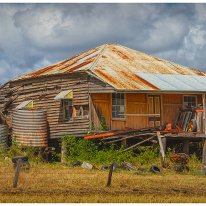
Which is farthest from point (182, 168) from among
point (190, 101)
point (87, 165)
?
point (190, 101)

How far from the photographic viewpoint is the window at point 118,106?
1243 inches

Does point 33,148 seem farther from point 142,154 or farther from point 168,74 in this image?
point 168,74

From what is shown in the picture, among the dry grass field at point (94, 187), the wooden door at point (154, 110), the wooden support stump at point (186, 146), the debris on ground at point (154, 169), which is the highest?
the wooden door at point (154, 110)

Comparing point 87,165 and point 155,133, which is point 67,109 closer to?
point 155,133

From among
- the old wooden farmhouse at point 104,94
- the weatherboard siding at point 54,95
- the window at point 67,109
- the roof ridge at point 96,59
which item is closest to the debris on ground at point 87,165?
the old wooden farmhouse at point 104,94

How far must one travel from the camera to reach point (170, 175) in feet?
84.4

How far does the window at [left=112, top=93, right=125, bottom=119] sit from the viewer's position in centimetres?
3158

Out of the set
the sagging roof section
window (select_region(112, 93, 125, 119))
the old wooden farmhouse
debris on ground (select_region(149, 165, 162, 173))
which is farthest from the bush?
the sagging roof section

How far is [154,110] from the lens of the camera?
3278 cm

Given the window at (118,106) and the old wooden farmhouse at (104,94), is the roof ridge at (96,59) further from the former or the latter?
the window at (118,106)

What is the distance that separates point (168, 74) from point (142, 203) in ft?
62.7

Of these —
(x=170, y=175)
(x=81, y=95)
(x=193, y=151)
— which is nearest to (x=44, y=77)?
(x=81, y=95)

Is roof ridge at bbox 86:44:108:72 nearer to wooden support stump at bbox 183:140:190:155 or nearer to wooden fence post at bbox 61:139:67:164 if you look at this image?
wooden fence post at bbox 61:139:67:164

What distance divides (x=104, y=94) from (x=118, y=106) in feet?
3.30
